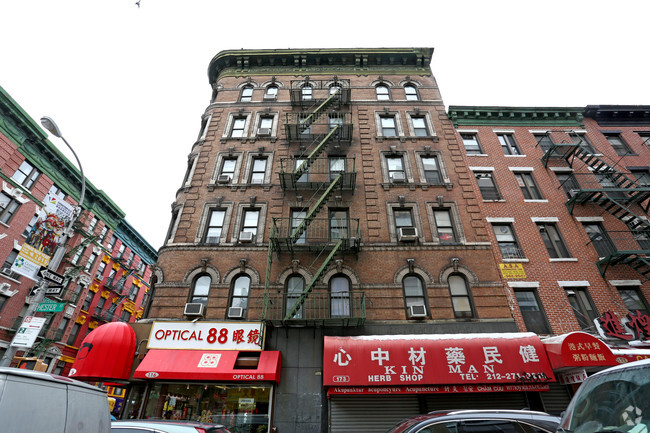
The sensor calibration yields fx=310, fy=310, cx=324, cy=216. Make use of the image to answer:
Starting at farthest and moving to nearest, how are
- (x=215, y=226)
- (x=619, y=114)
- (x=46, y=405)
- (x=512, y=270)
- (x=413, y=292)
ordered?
(x=619, y=114)
(x=215, y=226)
(x=512, y=270)
(x=413, y=292)
(x=46, y=405)

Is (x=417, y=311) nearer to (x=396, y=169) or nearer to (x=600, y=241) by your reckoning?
(x=396, y=169)

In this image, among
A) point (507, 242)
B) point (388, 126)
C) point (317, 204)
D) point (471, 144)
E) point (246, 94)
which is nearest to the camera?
point (317, 204)

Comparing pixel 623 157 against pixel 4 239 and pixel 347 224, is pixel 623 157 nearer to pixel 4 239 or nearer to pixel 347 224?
pixel 347 224

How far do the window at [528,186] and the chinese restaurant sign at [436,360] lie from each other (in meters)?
8.32

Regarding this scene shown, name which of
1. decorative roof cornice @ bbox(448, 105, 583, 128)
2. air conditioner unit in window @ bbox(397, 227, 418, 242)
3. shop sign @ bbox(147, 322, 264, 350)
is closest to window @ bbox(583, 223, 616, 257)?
decorative roof cornice @ bbox(448, 105, 583, 128)

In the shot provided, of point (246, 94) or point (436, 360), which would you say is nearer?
point (436, 360)

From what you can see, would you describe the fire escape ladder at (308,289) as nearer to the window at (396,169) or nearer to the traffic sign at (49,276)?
the window at (396,169)

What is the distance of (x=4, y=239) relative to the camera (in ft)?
71.7

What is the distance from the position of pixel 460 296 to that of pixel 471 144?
995cm

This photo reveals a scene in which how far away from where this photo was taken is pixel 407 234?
14.3m

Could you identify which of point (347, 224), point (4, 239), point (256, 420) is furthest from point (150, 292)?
point (4, 239)

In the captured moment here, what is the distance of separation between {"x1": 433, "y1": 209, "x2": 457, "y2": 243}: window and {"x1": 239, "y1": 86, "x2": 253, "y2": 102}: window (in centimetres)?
1397

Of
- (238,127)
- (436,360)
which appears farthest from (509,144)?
(238,127)

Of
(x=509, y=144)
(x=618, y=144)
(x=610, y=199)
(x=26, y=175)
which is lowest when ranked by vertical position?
(x=610, y=199)
